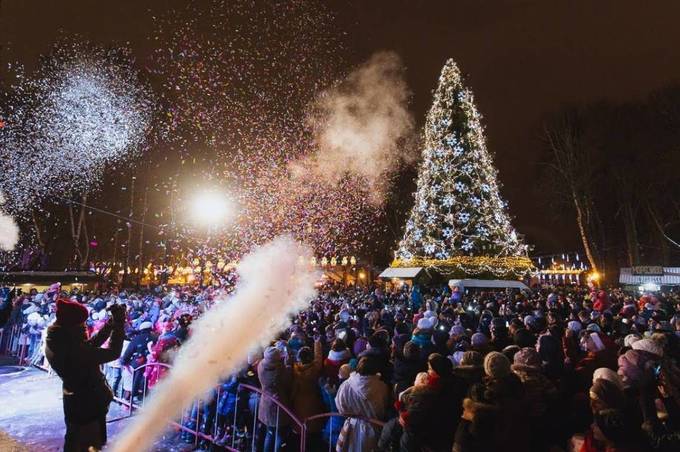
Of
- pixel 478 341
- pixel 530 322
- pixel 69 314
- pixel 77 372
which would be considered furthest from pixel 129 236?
pixel 478 341

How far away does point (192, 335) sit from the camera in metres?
8.98

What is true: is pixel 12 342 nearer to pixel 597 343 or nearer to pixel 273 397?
pixel 273 397

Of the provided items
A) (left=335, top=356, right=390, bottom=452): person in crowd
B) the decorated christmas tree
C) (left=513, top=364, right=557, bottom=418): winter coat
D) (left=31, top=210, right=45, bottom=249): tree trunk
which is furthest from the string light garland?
(left=31, top=210, right=45, bottom=249): tree trunk

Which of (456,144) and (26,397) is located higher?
(456,144)

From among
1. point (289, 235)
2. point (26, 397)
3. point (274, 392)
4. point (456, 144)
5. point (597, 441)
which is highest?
point (456, 144)

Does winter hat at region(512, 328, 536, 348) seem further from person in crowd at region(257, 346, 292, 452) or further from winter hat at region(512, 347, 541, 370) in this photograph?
person in crowd at region(257, 346, 292, 452)

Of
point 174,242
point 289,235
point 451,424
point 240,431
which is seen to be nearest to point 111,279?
point 174,242

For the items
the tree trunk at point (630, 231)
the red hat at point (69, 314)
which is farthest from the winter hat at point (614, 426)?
the tree trunk at point (630, 231)

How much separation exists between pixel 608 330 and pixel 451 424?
304 inches

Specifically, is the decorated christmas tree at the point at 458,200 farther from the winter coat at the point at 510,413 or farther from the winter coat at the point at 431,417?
the winter coat at the point at 510,413

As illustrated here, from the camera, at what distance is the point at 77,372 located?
4465 millimetres

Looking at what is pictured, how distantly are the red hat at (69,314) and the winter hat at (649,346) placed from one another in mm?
6316

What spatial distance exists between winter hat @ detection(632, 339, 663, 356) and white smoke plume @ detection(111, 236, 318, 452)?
534cm

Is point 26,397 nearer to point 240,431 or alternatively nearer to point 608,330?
point 240,431
